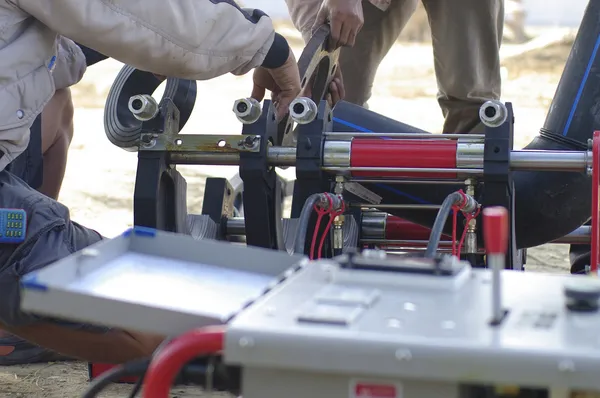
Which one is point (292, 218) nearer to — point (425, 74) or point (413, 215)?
point (413, 215)

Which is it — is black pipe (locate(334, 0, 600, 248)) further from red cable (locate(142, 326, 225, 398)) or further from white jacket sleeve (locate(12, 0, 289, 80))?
red cable (locate(142, 326, 225, 398))

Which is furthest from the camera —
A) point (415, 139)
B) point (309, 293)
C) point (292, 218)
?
point (292, 218)

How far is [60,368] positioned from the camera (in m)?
3.39

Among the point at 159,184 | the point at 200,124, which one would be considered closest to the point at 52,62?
the point at 159,184

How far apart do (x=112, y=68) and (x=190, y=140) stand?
9.00 meters

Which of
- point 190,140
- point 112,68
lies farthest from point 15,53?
point 112,68

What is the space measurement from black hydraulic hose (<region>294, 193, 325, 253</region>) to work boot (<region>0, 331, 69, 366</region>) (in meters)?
1.22

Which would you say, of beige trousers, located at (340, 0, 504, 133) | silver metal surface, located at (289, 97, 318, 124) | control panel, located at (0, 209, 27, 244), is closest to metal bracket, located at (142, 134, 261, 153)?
silver metal surface, located at (289, 97, 318, 124)

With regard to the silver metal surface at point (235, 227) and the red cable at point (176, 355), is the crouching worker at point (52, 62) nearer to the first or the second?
the silver metal surface at point (235, 227)

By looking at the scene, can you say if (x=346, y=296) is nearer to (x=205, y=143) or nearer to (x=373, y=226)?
(x=205, y=143)

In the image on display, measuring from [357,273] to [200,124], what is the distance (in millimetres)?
7305

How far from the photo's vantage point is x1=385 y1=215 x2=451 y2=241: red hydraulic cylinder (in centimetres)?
323

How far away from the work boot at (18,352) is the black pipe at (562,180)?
4.11 ft

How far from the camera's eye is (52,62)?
8.65 feet
